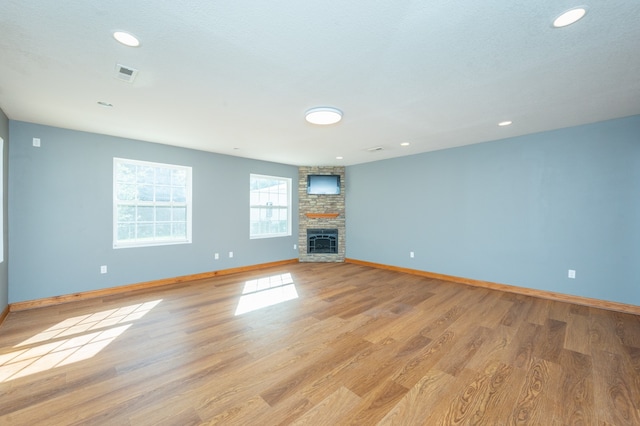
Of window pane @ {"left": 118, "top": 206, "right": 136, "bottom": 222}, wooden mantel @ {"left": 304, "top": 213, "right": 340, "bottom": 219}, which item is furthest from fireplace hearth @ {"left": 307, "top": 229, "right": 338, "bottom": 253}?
window pane @ {"left": 118, "top": 206, "right": 136, "bottom": 222}

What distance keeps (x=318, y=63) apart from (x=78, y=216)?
13.6 feet

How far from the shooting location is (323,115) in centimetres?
294

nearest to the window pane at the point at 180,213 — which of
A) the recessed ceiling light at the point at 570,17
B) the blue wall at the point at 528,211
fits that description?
the blue wall at the point at 528,211

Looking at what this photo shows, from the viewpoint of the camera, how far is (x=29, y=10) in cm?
151

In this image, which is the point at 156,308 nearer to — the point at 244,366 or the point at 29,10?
the point at 244,366

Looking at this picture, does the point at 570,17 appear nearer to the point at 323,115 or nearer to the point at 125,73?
the point at 323,115

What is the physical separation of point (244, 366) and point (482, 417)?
1736 mm

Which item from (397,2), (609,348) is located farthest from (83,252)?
(609,348)

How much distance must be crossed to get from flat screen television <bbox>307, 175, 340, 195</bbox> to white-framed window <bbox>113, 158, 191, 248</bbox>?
281 centimetres

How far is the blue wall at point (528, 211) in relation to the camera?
3.38 meters

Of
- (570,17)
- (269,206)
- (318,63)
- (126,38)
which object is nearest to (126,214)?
(269,206)

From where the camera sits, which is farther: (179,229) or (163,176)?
(179,229)

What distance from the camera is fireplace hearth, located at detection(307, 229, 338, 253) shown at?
6684 millimetres

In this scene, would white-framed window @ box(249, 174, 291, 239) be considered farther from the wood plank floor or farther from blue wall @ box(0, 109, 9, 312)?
blue wall @ box(0, 109, 9, 312)
